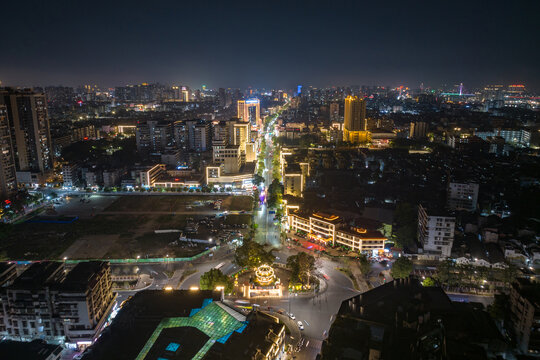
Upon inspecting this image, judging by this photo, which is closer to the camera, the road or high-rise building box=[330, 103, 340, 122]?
the road

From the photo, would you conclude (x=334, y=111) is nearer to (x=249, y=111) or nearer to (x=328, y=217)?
(x=249, y=111)

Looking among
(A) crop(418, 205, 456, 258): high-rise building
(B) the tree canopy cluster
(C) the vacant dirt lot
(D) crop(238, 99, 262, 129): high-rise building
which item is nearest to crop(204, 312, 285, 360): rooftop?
(A) crop(418, 205, 456, 258): high-rise building

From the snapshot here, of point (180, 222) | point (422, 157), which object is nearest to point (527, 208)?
point (422, 157)

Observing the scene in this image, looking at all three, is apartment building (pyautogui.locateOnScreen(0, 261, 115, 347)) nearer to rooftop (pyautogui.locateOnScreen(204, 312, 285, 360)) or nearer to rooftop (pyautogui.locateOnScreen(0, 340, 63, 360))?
rooftop (pyautogui.locateOnScreen(0, 340, 63, 360))

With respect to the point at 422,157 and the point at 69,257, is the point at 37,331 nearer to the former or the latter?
the point at 69,257

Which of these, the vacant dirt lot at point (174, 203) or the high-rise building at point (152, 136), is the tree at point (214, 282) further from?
the high-rise building at point (152, 136)

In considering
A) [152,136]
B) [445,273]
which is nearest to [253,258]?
[445,273]
